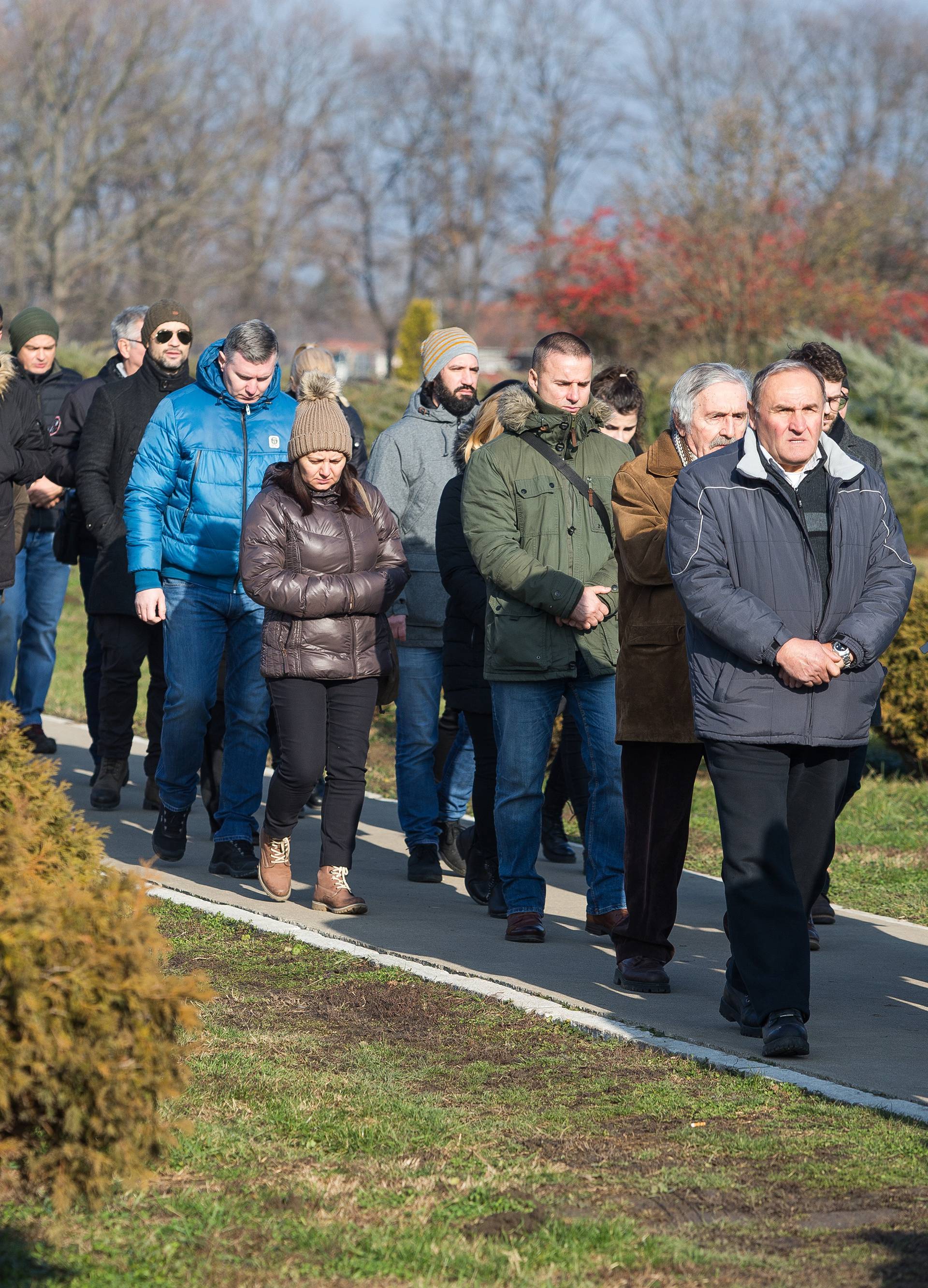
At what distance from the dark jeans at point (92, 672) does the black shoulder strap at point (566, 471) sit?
→ 3418 mm

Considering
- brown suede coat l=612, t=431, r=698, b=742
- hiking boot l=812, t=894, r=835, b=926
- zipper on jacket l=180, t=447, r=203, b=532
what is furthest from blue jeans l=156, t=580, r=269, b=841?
hiking boot l=812, t=894, r=835, b=926

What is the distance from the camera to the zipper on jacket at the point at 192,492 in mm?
7285

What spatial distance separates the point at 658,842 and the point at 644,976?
1.45 ft

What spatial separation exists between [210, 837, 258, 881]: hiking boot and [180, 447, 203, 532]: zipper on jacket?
1379 mm

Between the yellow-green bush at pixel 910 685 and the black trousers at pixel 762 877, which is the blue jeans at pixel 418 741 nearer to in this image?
the black trousers at pixel 762 877

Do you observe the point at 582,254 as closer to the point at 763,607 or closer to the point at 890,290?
the point at 890,290

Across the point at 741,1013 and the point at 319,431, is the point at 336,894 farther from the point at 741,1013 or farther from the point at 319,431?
the point at 741,1013

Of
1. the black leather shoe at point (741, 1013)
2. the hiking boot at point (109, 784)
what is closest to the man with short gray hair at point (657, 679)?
the black leather shoe at point (741, 1013)

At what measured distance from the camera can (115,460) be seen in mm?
8266

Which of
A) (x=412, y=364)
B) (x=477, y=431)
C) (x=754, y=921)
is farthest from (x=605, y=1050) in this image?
(x=412, y=364)

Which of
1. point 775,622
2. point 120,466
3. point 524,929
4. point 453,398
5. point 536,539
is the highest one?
point 453,398

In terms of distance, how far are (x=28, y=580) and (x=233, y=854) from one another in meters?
3.49

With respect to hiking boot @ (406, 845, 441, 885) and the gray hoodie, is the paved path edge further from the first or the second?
the gray hoodie

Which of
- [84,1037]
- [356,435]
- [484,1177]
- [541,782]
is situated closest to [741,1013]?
[541,782]
